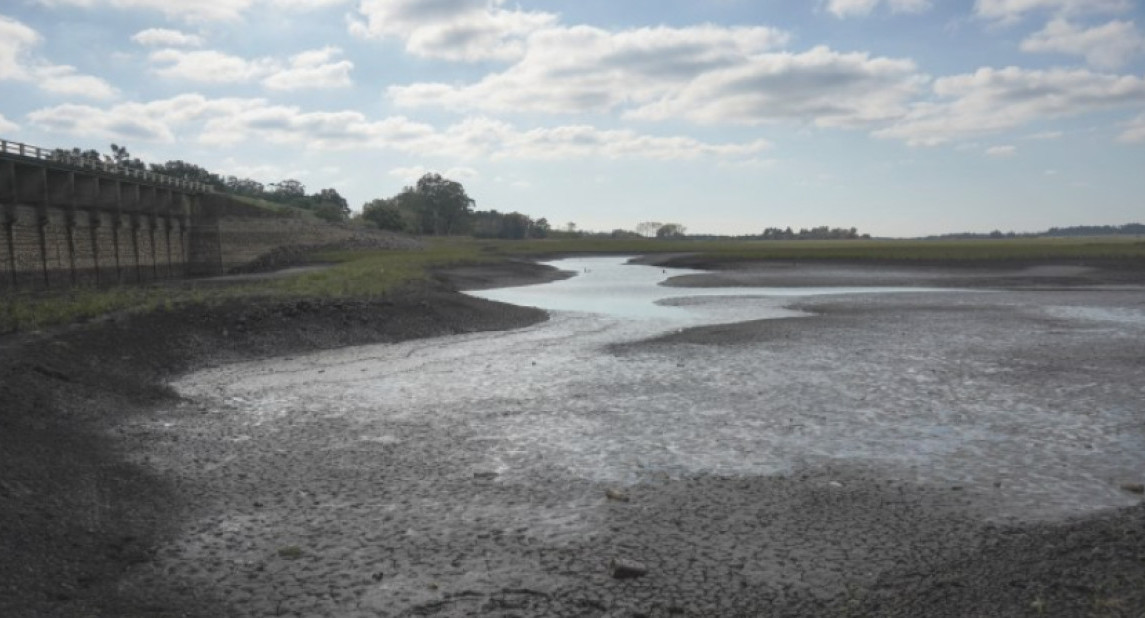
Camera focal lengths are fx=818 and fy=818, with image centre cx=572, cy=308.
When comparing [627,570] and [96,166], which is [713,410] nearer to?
[627,570]

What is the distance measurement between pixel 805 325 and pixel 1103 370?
1216cm

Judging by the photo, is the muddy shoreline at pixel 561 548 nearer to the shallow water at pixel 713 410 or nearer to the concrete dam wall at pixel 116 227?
the shallow water at pixel 713 410

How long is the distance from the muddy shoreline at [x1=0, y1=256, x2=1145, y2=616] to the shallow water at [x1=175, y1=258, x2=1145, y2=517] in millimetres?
1012

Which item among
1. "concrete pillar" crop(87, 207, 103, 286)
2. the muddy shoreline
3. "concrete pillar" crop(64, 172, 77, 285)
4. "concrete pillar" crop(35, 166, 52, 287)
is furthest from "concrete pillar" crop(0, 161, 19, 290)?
the muddy shoreline

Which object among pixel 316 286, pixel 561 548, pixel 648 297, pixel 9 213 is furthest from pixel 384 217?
pixel 561 548

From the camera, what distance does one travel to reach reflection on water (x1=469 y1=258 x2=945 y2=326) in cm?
3819

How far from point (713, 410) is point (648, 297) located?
32.9 m

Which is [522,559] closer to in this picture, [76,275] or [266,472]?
[266,472]

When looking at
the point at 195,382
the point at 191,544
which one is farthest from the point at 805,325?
the point at 191,544

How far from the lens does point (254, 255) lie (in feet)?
284

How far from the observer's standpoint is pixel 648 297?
163ft

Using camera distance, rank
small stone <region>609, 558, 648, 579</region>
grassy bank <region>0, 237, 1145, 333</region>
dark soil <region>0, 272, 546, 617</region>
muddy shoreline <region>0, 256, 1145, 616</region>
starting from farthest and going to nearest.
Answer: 1. grassy bank <region>0, 237, 1145, 333</region>
2. small stone <region>609, 558, 648, 579</region>
3. dark soil <region>0, 272, 546, 617</region>
4. muddy shoreline <region>0, 256, 1145, 616</region>

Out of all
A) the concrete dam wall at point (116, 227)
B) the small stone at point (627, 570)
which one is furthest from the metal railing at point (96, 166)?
the small stone at point (627, 570)

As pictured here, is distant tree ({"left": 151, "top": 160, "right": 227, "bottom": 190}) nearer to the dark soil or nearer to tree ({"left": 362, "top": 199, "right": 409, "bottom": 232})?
tree ({"left": 362, "top": 199, "right": 409, "bottom": 232})
